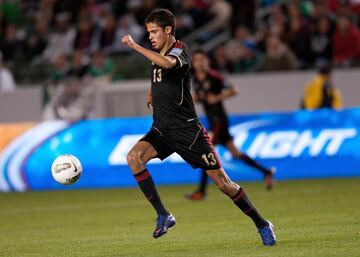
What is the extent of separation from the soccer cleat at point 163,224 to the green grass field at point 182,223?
0.48 feet

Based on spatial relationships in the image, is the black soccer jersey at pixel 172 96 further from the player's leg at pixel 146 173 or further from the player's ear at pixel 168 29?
the player's leg at pixel 146 173

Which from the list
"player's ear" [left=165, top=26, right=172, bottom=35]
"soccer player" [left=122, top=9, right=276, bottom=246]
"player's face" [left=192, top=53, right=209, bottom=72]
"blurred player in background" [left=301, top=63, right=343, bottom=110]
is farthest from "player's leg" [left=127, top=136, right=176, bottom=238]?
"blurred player in background" [left=301, top=63, right=343, bottom=110]

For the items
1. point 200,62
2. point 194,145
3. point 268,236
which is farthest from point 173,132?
point 200,62

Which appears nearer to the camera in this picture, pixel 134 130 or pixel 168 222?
pixel 168 222

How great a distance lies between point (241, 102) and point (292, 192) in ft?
20.8

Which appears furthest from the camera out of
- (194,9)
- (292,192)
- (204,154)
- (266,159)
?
(194,9)

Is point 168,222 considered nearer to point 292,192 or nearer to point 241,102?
point 292,192

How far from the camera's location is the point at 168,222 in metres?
10.5

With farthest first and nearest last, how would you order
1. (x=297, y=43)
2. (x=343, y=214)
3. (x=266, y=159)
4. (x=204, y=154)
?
(x=297, y=43)
(x=266, y=159)
(x=343, y=214)
(x=204, y=154)

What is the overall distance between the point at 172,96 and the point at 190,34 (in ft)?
46.9

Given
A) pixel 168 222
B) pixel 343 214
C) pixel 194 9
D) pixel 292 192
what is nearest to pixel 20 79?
pixel 194 9

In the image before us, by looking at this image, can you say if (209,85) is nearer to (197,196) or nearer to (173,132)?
(197,196)

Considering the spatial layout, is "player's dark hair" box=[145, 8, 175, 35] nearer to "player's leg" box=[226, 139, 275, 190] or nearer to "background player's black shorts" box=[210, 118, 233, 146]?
"background player's black shorts" box=[210, 118, 233, 146]

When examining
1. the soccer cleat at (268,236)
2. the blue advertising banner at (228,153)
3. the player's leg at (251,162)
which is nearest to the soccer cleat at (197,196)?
the player's leg at (251,162)
